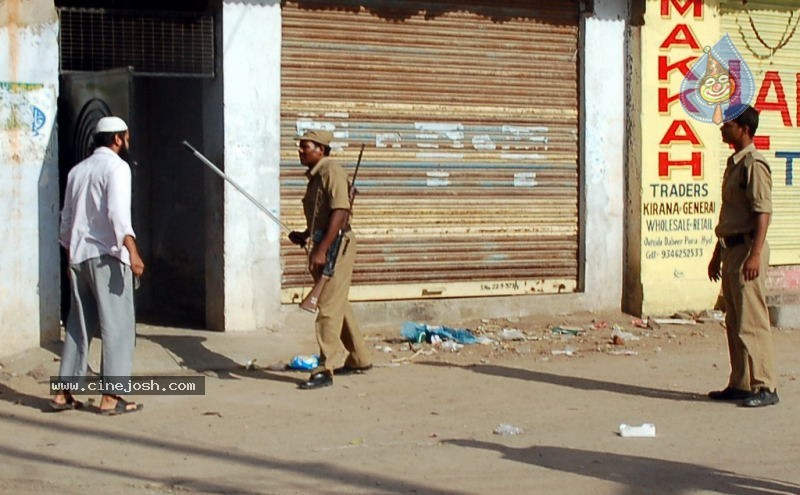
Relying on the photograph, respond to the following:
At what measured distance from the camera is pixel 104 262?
714cm

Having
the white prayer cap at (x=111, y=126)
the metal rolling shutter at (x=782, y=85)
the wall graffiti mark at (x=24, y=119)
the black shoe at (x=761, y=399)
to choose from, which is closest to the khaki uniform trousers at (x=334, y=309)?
the white prayer cap at (x=111, y=126)

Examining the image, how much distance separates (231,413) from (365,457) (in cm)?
137

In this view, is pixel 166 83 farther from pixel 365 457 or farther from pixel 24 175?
pixel 365 457

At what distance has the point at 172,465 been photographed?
20.2 feet

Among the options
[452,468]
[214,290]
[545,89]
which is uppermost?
[545,89]

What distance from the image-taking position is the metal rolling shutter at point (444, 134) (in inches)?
399

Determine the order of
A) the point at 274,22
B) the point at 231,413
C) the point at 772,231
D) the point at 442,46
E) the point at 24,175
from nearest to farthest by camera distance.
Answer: the point at 231,413 → the point at 24,175 → the point at 274,22 → the point at 442,46 → the point at 772,231

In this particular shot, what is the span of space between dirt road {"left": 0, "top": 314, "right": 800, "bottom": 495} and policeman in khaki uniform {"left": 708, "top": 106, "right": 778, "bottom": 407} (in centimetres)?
23

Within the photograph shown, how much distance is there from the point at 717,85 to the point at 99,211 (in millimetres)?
6994

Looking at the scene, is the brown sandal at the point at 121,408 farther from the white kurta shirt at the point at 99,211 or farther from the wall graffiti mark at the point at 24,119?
the wall graffiti mark at the point at 24,119

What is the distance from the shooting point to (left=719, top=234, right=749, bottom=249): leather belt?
7.74 meters

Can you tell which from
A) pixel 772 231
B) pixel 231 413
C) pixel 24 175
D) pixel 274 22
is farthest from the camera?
pixel 772 231

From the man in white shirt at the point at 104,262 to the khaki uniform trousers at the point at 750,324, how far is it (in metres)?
3.79

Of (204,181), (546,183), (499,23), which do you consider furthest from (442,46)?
(204,181)
